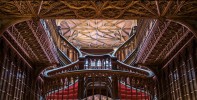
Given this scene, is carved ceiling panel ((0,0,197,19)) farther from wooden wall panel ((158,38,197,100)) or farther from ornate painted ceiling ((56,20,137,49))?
ornate painted ceiling ((56,20,137,49))

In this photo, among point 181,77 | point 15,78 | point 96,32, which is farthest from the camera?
point 96,32

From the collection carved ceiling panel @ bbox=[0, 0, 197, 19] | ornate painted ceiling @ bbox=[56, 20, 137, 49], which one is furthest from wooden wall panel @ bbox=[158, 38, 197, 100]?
ornate painted ceiling @ bbox=[56, 20, 137, 49]

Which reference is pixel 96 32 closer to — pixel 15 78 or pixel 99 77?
pixel 99 77

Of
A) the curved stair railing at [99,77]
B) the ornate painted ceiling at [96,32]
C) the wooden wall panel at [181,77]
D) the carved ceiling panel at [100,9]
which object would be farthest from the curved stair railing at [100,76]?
the ornate painted ceiling at [96,32]

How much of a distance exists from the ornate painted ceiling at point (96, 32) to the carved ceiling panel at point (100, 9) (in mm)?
14006

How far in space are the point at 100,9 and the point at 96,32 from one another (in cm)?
1600

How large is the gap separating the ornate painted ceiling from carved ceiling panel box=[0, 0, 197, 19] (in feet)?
46.0

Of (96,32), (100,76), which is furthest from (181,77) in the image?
(96,32)

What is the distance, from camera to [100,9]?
5.81m

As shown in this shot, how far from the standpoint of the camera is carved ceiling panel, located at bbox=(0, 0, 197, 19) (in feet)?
18.2

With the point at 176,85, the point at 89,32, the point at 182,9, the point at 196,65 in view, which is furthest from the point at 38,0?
the point at 89,32

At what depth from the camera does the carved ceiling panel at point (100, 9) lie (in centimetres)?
555

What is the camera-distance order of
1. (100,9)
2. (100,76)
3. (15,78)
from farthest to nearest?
(100,76) < (15,78) < (100,9)

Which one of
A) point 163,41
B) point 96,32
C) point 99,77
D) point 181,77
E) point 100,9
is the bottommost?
point 181,77
